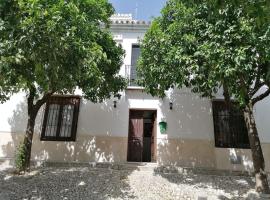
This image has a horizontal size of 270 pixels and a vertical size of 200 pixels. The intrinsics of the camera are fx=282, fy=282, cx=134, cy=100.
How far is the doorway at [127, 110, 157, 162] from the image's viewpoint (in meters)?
11.8

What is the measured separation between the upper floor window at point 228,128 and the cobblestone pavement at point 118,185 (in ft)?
5.20

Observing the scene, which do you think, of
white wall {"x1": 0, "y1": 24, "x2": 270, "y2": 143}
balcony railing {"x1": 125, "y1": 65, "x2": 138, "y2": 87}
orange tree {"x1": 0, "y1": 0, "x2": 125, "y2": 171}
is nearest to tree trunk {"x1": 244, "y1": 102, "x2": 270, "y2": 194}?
white wall {"x1": 0, "y1": 24, "x2": 270, "y2": 143}

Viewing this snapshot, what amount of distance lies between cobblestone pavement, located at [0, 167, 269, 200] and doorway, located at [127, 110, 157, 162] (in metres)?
1.62

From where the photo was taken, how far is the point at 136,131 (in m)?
12.0

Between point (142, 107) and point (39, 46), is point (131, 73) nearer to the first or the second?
point (142, 107)

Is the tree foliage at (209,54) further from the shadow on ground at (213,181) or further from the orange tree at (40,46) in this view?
the orange tree at (40,46)

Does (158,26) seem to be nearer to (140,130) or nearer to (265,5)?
(140,130)

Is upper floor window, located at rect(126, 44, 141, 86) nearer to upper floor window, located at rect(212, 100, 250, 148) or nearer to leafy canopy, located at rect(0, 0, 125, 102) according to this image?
upper floor window, located at rect(212, 100, 250, 148)

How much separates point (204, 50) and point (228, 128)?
5.20 metres

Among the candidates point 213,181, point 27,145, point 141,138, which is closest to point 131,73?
point 141,138

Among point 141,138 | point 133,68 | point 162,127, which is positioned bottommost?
point 141,138

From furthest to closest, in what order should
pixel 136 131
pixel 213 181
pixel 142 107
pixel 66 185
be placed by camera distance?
pixel 136 131, pixel 142 107, pixel 213 181, pixel 66 185

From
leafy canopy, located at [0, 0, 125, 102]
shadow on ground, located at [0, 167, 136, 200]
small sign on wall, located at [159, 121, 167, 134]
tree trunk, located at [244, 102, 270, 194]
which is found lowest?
shadow on ground, located at [0, 167, 136, 200]

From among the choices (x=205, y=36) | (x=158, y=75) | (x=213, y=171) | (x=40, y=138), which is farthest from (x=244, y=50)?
(x=40, y=138)
